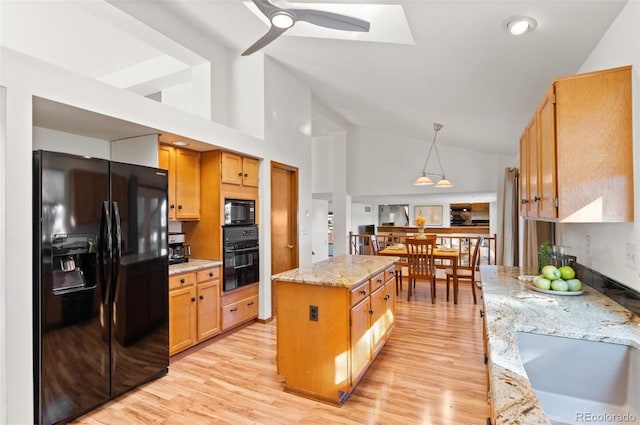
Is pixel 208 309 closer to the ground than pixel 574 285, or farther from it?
closer to the ground

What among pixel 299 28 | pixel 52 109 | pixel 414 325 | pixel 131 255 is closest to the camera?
pixel 52 109

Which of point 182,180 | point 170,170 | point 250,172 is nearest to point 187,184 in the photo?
point 182,180

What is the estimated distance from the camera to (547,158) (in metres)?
1.88

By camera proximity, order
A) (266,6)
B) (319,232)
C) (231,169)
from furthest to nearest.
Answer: (319,232) → (231,169) → (266,6)

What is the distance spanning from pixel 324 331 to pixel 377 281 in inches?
32.1

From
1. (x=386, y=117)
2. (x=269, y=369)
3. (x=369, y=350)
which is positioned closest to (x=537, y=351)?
(x=369, y=350)

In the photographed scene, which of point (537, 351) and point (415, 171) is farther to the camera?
point (415, 171)

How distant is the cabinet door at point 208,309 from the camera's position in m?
3.30

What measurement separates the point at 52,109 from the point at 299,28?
2.16 metres

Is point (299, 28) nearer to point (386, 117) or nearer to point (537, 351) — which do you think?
point (386, 117)

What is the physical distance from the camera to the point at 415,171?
23.6 feet

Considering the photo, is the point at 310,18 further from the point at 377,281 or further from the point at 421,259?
the point at 421,259

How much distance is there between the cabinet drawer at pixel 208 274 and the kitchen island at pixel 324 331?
3.92 feet

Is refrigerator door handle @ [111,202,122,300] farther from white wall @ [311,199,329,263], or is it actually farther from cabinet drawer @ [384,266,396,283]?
white wall @ [311,199,329,263]
